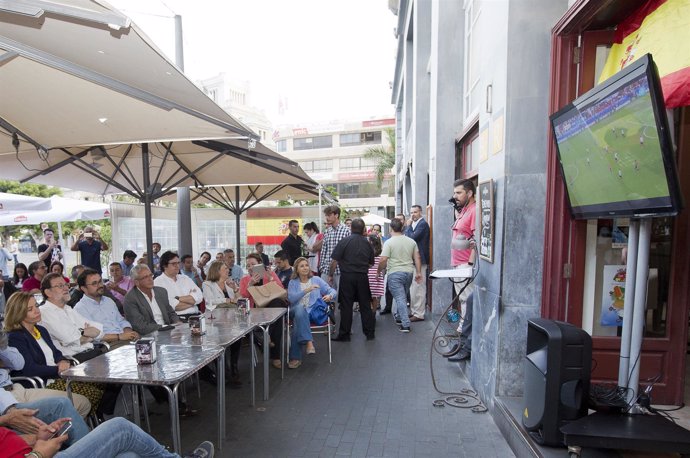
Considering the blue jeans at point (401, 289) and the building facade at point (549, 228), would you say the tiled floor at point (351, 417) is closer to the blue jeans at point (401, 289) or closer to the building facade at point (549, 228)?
the building facade at point (549, 228)

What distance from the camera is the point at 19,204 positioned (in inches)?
285

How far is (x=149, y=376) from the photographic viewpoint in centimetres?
262

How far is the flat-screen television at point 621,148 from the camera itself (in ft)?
6.45

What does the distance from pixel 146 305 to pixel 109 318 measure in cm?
37

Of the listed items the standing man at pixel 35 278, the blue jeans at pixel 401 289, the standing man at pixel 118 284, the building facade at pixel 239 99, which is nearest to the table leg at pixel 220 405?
the standing man at pixel 118 284

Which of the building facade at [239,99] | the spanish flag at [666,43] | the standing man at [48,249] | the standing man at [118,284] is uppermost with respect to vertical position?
the building facade at [239,99]

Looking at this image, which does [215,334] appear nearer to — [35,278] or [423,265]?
[35,278]

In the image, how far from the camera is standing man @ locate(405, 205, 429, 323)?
7.50 meters

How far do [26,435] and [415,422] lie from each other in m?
2.78

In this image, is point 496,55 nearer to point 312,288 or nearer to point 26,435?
point 312,288

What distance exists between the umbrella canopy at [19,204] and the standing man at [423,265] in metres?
6.87

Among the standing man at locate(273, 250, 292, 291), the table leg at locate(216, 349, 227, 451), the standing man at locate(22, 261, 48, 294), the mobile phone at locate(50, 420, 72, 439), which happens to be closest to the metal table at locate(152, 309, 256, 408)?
the table leg at locate(216, 349, 227, 451)

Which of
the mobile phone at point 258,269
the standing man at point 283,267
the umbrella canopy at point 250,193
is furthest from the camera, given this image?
the umbrella canopy at point 250,193

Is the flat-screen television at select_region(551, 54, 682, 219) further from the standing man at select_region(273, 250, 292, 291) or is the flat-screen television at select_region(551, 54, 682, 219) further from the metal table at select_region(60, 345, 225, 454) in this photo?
the standing man at select_region(273, 250, 292, 291)
